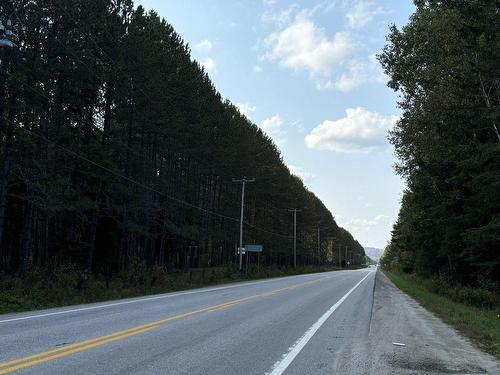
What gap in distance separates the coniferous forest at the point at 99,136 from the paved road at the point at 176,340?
9.81 metres

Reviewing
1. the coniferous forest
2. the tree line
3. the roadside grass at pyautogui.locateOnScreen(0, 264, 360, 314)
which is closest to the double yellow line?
the roadside grass at pyautogui.locateOnScreen(0, 264, 360, 314)

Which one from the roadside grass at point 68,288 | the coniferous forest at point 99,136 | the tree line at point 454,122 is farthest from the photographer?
the coniferous forest at point 99,136

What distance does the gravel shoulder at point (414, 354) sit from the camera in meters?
7.03

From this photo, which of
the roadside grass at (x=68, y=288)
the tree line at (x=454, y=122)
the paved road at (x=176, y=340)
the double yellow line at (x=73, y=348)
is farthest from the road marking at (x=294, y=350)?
the tree line at (x=454, y=122)

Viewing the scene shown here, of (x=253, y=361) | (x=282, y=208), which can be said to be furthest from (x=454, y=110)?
(x=282, y=208)

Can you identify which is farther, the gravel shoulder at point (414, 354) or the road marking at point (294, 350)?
the gravel shoulder at point (414, 354)

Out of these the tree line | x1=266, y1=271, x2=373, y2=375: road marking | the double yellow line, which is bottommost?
x1=266, y1=271, x2=373, y2=375: road marking

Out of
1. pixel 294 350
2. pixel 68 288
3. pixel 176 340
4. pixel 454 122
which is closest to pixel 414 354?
pixel 294 350

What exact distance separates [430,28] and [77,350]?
22078 mm

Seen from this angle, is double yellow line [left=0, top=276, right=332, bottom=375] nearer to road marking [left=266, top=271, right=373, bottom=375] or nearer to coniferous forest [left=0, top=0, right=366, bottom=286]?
road marking [left=266, top=271, right=373, bottom=375]

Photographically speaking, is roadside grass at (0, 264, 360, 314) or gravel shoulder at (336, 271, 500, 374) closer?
gravel shoulder at (336, 271, 500, 374)

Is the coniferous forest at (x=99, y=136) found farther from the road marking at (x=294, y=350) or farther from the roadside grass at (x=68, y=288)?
the road marking at (x=294, y=350)

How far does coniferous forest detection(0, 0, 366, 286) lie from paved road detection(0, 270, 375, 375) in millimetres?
9810

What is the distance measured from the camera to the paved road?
22.3ft
